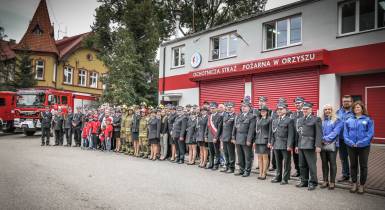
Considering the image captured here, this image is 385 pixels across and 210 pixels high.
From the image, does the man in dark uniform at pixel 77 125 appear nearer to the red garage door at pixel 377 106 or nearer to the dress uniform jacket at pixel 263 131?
the dress uniform jacket at pixel 263 131

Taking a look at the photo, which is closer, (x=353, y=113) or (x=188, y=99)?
(x=353, y=113)

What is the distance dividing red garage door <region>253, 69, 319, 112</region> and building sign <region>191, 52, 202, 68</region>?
4837 mm

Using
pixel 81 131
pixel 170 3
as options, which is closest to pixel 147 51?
pixel 170 3

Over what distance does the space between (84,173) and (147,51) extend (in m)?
22.1

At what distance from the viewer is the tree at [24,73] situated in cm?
3216

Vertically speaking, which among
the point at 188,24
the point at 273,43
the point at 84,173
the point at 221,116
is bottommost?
the point at 84,173

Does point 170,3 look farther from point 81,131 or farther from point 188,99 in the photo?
point 81,131

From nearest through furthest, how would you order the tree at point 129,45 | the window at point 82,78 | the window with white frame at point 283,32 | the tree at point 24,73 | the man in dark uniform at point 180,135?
the man in dark uniform at point 180,135 < the window with white frame at point 283,32 < the tree at point 129,45 < the tree at point 24,73 < the window at point 82,78

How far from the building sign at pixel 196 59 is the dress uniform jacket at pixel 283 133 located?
497 inches

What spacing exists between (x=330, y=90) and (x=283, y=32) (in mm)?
4108

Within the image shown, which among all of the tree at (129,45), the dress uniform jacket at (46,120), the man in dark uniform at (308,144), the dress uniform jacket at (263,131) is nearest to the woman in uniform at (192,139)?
the dress uniform jacket at (263,131)

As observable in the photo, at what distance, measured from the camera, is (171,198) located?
656cm

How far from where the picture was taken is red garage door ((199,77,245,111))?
18109 mm

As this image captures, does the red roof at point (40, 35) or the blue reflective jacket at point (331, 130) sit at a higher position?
the red roof at point (40, 35)
